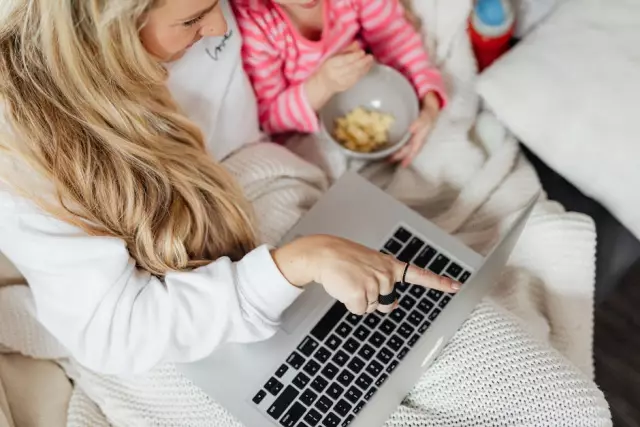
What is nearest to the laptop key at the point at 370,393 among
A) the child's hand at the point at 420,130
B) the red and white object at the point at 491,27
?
the child's hand at the point at 420,130

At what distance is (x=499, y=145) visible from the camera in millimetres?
1112

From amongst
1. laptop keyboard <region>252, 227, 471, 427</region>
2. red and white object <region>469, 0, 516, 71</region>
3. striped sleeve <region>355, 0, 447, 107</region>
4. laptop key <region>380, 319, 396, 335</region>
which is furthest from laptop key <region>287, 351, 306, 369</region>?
red and white object <region>469, 0, 516, 71</region>

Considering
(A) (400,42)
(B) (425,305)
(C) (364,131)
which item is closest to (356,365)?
(B) (425,305)

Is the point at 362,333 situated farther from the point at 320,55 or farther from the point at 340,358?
the point at 320,55

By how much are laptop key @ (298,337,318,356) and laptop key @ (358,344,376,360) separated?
0.05 m

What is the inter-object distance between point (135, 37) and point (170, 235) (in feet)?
0.77

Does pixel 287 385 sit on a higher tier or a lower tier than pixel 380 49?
lower

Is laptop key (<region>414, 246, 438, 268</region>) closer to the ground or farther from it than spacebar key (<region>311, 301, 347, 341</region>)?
farther from it

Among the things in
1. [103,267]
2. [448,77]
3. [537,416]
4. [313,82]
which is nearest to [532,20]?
[448,77]

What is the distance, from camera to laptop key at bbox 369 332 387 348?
0.90 metres

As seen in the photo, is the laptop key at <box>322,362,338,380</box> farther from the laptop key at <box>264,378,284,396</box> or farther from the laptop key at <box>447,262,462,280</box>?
the laptop key at <box>447,262,462,280</box>

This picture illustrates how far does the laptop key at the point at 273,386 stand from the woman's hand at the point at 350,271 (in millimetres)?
141

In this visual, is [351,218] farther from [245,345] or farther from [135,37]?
[135,37]

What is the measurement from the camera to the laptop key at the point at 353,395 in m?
0.87
